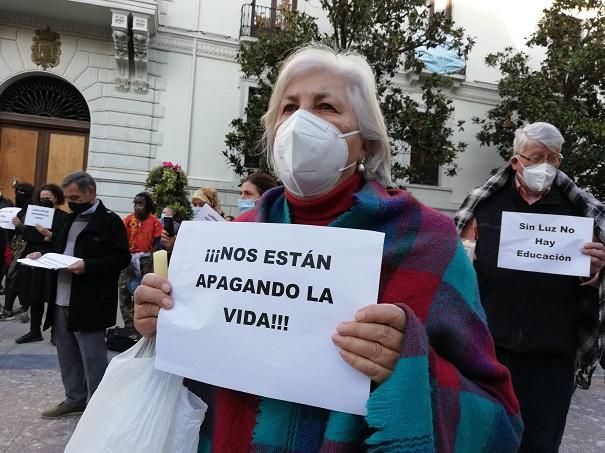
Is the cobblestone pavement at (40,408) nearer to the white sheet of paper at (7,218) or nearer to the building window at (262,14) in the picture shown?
the white sheet of paper at (7,218)

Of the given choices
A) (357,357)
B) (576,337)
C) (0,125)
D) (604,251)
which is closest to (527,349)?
(576,337)

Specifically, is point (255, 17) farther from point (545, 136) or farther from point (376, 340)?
point (376, 340)

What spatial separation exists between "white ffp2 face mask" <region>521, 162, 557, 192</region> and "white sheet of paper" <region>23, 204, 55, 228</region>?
16.6ft

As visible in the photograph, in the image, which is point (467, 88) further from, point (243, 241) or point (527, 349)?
point (243, 241)

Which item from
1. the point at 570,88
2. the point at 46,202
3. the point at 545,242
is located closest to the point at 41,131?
the point at 46,202

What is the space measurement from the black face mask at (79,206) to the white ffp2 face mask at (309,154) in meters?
3.12

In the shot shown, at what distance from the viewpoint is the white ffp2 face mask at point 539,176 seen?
7.78 feet

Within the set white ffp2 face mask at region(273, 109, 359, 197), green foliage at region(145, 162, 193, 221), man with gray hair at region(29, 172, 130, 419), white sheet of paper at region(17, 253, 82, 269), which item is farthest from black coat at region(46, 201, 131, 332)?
green foliage at region(145, 162, 193, 221)


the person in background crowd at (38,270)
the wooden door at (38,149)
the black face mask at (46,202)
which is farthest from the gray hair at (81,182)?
the wooden door at (38,149)

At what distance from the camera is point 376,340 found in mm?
955

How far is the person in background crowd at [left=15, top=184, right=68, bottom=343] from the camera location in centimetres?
557

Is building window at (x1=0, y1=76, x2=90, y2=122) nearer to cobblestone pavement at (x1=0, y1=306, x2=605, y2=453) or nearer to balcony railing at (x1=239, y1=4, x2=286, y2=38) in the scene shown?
balcony railing at (x1=239, y1=4, x2=286, y2=38)

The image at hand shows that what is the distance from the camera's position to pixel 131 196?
35.6 feet

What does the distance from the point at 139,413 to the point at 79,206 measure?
10.3ft
